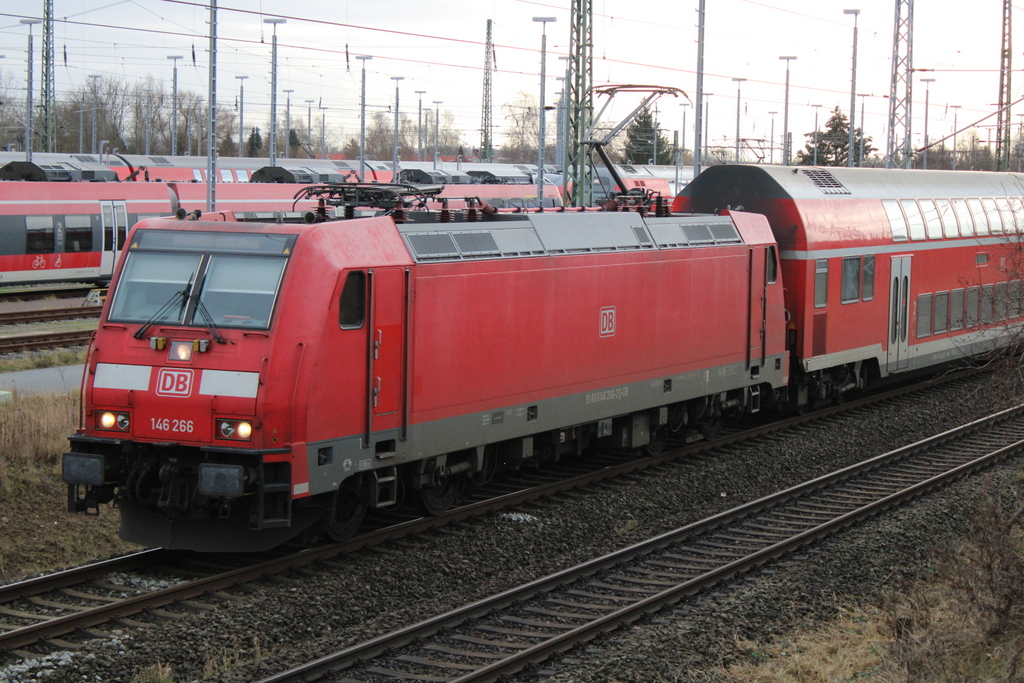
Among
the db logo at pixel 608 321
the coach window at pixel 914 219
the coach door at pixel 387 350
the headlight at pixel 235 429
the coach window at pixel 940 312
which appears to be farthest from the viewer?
the coach window at pixel 940 312

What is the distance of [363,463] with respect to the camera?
10.1m

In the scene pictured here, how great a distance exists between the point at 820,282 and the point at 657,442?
14.6ft

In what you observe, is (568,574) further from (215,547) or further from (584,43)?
(584,43)

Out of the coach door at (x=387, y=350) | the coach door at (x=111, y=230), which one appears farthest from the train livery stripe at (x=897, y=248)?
the coach door at (x=111, y=230)

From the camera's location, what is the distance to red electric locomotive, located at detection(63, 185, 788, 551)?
934 cm

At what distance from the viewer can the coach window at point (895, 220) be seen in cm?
1966

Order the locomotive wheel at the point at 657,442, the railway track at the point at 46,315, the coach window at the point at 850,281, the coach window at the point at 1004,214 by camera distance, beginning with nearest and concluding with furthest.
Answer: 1. the locomotive wheel at the point at 657,442
2. the coach window at the point at 850,281
3. the coach window at the point at 1004,214
4. the railway track at the point at 46,315

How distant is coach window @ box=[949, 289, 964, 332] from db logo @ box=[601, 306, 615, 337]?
35.1ft

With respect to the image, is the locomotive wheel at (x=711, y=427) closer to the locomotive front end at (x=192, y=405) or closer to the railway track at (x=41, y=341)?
the locomotive front end at (x=192, y=405)

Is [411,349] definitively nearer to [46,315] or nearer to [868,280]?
[868,280]

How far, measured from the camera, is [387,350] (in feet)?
34.0

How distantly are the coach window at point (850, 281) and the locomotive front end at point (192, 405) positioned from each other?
11489 millimetres

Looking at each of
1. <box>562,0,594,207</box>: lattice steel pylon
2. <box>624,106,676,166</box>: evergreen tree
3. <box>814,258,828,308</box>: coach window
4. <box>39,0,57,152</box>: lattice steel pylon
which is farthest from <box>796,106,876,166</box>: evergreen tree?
<box>814,258,828,308</box>: coach window

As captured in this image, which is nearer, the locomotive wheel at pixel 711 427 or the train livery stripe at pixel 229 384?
the train livery stripe at pixel 229 384
